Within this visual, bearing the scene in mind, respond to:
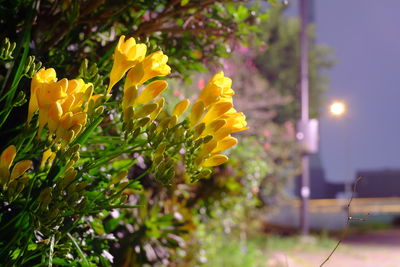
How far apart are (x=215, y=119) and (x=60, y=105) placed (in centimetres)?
33

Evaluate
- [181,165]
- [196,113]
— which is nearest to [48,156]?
[196,113]

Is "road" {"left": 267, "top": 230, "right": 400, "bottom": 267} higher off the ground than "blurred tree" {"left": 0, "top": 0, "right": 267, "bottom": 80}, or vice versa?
"blurred tree" {"left": 0, "top": 0, "right": 267, "bottom": 80}

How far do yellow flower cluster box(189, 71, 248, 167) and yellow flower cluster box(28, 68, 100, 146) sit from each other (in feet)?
0.82

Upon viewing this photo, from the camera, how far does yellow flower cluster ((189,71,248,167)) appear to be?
1.13 meters

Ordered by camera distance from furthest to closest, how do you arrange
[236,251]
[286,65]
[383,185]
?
[383,185] < [286,65] < [236,251]

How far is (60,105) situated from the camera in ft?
3.21

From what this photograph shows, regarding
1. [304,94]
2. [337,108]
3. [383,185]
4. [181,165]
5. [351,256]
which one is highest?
[181,165]

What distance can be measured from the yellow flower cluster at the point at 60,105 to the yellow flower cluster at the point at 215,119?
0.82 feet

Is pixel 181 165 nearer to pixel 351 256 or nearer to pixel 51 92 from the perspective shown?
pixel 51 92

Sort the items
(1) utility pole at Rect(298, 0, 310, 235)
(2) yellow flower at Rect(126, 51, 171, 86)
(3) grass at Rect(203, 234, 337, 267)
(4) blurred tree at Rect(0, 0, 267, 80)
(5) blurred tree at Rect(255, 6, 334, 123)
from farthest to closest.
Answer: (5) blurred tree at Rect(255, 6, 334, 123) → (1) utility pole at Rect(298, 0, 310, 235) → (3) grass at Rect(203, 234, 337, 267) → (4) blurred tree at Rect(0, 0, 267, 80) → (2) yellow flower at Rect(126, 51, 171, 86)

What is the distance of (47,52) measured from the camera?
1544 millimetres

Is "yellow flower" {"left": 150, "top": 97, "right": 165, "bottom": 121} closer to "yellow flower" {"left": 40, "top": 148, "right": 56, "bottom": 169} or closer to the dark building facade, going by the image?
"yellow flower" {"left": 40, "top": 148, "right": 56, "bottom": 169}

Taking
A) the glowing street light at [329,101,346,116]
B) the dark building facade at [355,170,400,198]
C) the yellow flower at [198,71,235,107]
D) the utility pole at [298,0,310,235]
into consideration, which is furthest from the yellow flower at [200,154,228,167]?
the dark building facade at [355,170,400,198]

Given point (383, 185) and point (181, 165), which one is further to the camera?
point (383, 185)
